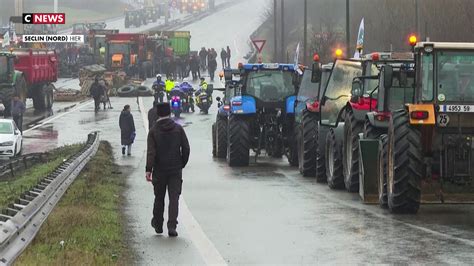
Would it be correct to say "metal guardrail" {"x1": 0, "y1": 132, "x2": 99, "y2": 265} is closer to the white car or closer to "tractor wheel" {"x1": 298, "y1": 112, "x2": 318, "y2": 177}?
"tractor wheel" {"x1": 298, "y1": 112, "x2": 318, "y2": 177}

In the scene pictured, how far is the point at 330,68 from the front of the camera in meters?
24.5

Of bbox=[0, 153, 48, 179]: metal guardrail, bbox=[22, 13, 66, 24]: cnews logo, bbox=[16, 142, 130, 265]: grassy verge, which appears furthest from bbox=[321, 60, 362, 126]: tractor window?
bbox=[22, 13, 66, 24]: cnews logo

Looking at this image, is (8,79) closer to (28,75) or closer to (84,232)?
(28,75)

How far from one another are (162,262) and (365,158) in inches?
261

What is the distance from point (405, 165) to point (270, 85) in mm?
12637

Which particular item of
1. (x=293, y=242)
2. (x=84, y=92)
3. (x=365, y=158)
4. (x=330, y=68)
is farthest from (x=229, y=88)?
(x=84, y=92)

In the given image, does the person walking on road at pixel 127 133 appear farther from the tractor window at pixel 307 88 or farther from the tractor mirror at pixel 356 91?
the tractor mirror at pixel 356 91

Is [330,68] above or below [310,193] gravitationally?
above

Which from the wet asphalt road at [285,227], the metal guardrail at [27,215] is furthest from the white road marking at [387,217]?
the metal guardrail at [27,215]

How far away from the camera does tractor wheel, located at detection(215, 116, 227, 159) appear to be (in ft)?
98.5

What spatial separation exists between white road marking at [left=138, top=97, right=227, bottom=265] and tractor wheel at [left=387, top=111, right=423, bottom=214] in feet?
9.47

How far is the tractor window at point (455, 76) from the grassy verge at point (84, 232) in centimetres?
496

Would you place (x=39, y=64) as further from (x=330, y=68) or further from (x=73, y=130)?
(x=330, y=68)

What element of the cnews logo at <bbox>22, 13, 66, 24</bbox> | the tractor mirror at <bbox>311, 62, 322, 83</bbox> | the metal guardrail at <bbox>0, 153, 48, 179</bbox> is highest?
the cnews logo at <bbox>22, 13, 66, 24</bbox>
